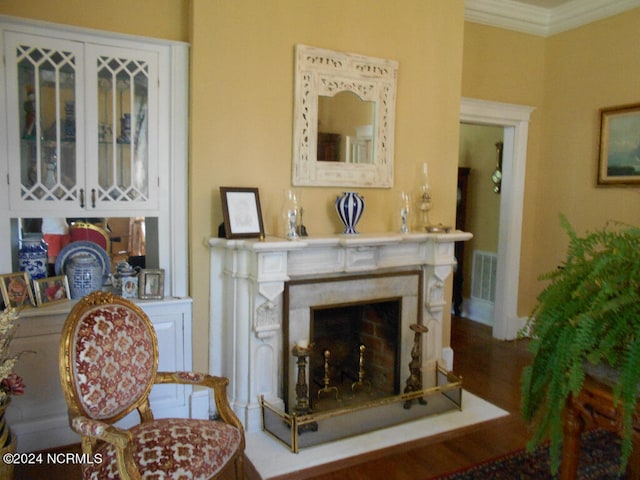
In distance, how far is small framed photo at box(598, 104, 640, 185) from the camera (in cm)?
397

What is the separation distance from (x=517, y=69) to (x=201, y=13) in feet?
9.92

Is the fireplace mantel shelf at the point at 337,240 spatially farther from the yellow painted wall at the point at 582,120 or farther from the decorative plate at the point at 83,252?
the yellow painted wall at the point at 582,120

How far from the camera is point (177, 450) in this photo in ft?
6.12

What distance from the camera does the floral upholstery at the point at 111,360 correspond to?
1895 mm

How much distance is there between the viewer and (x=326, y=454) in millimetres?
2709

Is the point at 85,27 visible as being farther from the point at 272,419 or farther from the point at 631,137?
the point at 631,137

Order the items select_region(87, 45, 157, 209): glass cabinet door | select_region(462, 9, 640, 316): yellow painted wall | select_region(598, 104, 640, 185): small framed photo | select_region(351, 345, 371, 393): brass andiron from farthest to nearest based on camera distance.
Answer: select_region(462, 9, 640, 316): yellow painted wall → select_region(598, 104, 640, 185): small framed photo → select_region(351, 345, 371, 393): brass andiron → select_region(87, 45, 157, 209): glass cabinet door

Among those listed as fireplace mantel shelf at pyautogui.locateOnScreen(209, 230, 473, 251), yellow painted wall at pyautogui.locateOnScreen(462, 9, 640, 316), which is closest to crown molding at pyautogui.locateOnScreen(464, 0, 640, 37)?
yellow painted wall at pyautogui.locateOnScreen(462, 9, 640, 316)

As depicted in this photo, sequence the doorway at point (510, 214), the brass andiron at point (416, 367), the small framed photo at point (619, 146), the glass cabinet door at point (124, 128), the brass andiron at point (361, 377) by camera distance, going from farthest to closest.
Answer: the doorway at point (510, 214), the small framed photo at point (619, 146), the brass andiron at point (361, 377), the brass andiron at point (416, 367), the glass cabinet door at point (124, 128)

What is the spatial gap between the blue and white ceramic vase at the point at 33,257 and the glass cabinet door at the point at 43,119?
8.6 inches

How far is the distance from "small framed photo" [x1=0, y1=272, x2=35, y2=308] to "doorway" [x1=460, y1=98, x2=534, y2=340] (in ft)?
12.3

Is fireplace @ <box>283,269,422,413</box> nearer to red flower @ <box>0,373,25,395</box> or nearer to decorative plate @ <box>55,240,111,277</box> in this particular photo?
decorative plate @ <box>55,240,111,277</box>

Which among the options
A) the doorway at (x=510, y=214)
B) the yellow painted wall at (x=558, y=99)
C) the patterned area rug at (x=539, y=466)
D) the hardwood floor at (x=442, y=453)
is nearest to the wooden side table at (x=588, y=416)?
the patterned area rug at (x=539, y=466)

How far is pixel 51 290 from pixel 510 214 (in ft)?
12.4
